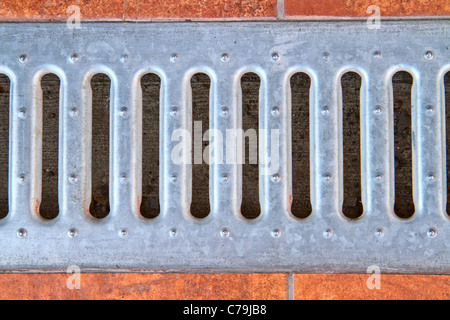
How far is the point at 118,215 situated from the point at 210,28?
20.9 inches

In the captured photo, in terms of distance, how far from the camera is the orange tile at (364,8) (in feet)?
3.57

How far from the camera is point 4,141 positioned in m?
1.14

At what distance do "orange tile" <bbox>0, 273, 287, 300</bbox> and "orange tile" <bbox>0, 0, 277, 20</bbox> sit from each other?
0.68m

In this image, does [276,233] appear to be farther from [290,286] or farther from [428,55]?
[428,55]

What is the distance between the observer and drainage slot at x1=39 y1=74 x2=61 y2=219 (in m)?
1.13

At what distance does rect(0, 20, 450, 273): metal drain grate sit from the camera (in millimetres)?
1062

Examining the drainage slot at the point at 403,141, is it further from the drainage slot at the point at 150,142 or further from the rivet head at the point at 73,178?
the rivet head at the point at 73,178

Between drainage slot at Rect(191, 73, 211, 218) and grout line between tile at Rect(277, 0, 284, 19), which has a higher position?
grout line between tile at Rect(277, 0, 284, 19)

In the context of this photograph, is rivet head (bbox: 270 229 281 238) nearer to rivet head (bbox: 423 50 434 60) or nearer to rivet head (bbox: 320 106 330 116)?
rivet head (bbox: 320 106 330 116)

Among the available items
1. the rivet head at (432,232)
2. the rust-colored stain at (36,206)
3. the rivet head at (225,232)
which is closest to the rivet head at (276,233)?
the rivet head at (225,232)
